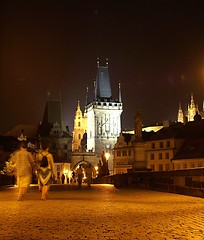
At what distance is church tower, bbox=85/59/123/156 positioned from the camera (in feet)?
416

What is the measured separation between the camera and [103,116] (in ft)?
→ 432

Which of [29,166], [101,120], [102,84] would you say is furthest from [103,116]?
[29,166]

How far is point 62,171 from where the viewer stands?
97.9 m

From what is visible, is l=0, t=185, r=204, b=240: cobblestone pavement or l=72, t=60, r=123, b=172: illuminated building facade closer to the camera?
l=0, t=185, r=204, b=240: cobblestone pavement

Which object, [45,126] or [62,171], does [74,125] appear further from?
[62,171]

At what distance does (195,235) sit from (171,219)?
2.14 meters

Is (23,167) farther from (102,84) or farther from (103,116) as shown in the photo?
(102,84)

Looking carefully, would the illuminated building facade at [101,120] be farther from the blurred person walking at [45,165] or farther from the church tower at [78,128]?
the blurred person walking at [45,165]

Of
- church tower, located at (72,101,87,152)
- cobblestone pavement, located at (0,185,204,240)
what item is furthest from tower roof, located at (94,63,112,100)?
cobblestone pavement, located at (0,185,204,240)

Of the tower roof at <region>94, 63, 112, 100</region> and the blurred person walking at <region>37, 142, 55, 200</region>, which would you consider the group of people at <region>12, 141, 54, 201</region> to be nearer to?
the blurred person walking at <region>37, 142, 55, 200</region>

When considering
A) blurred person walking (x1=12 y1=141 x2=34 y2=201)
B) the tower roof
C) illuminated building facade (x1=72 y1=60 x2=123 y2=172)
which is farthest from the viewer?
the tower roof

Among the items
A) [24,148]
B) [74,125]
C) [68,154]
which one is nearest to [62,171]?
[68,154]

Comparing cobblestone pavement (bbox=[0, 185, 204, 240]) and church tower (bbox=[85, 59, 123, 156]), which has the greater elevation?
church tower (bbox=[85, 59, 123, 156])

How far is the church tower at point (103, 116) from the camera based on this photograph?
4988 inches
